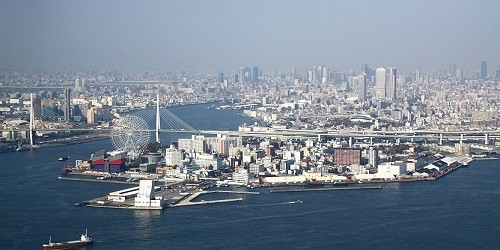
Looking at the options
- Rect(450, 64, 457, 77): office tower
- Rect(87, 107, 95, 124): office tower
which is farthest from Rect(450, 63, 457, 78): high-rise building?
Rect(87, 107, 95, 124): office tower

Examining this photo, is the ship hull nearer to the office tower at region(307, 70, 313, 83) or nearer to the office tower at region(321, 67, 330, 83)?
the office tower at region(321, 67, 330, 83)

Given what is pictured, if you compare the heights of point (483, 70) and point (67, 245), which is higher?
point (483, 70)

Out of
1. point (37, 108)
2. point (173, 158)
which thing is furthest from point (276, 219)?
point (37, 108)

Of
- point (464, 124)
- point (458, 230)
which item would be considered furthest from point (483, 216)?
point (464, 124)

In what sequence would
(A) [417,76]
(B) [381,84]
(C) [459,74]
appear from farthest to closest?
(A) [417,76] → (C) [459,74] → (B) [381,84]

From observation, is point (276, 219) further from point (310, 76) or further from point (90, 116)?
point (310, 76)

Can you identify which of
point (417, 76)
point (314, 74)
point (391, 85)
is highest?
point (314, 74)
